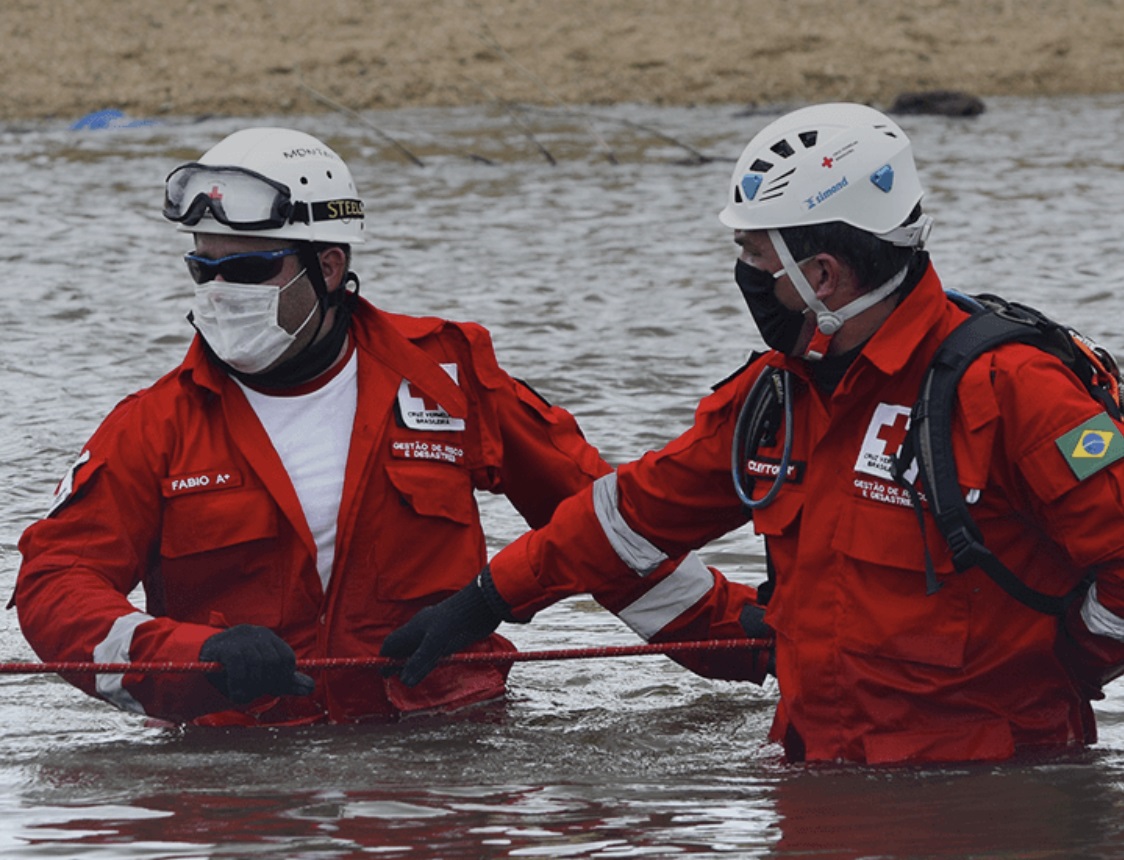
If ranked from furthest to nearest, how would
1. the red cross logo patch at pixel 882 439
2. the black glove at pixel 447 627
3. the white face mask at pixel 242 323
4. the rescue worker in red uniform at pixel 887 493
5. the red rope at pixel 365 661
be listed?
the white face mask at pixel 242 323
the black glove at pixel 447 627
the red rope at pixel 365 661
the red cross logo patch at pixel 882 439
the rescue worker in red uniform at pixel 887 493

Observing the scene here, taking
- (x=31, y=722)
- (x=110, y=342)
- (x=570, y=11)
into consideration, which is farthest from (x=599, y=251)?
(x=570, y=11)

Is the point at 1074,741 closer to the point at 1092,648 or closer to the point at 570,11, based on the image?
the point at 1092,648

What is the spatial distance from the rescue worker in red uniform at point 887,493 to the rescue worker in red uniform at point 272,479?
976 mm

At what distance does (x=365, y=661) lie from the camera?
549cm

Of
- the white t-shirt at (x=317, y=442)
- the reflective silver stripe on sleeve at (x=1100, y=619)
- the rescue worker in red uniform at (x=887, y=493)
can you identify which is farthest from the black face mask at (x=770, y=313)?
the white t-shirt at (x=317, y=442)

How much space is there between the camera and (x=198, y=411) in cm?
559

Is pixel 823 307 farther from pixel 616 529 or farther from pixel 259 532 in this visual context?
pixel 259 532

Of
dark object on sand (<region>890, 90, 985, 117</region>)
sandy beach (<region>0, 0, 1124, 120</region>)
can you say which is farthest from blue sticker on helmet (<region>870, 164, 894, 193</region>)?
sandy beach (<region>0, 0, 1124, 120</region>)

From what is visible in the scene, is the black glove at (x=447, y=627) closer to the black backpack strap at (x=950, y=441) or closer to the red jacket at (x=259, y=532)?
the red jacket at (x=259, y=532)

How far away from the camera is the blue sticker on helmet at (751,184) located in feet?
16.0

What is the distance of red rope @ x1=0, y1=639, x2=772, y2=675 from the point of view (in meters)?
5.30

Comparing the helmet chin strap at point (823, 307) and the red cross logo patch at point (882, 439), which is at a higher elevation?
the helmet chin strap at point (823, 307)

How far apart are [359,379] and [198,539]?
60 cm

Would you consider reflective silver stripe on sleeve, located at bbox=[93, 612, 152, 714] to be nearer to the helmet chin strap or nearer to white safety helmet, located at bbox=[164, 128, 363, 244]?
white safety helmet, located at bbox=[164, 128, 363, 244]
